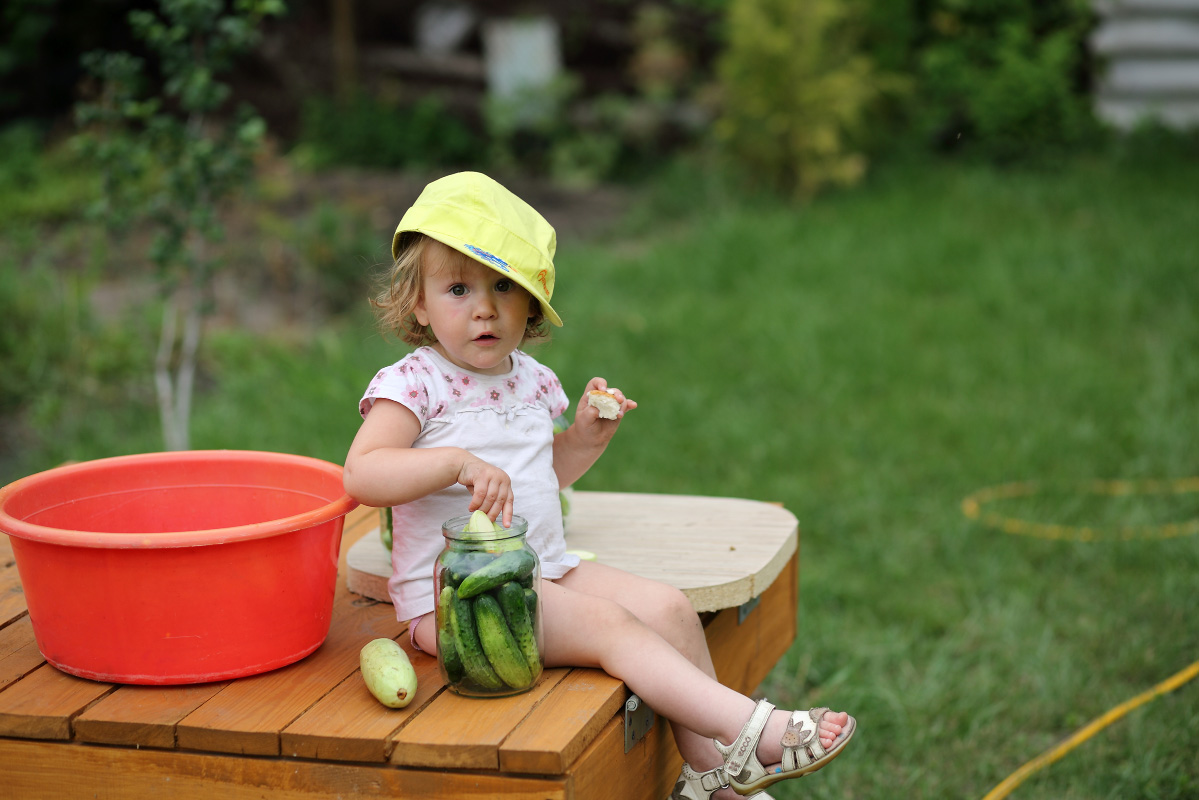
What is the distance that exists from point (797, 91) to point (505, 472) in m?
5.21

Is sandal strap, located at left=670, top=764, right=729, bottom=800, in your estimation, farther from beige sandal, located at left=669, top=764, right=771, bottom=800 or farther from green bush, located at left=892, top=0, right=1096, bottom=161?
green bush, located at left=892, top=0, right=1096, bottom=161

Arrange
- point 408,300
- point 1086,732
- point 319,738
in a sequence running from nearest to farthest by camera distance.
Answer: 1. point 319,738
2. point 408,300
3. point 1086,732

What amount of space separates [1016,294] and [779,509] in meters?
3.21

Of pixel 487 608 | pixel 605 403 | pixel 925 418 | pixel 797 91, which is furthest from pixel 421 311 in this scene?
pixel 797 91

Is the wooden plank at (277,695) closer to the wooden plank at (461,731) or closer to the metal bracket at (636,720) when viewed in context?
the wooden plank at (461,731)

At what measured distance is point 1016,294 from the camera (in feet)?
17.3

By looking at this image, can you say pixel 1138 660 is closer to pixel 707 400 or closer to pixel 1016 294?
pixel 707 400

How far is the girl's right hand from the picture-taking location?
1685 millimetres

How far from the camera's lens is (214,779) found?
5.40ft

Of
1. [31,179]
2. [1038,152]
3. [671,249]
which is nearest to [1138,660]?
[671,249]

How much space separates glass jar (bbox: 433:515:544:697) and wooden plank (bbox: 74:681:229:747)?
39cm

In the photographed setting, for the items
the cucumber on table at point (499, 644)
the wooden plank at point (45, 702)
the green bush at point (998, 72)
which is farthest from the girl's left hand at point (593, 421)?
the green bush at point (998, 72)

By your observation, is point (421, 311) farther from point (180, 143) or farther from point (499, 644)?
point (180, 143)

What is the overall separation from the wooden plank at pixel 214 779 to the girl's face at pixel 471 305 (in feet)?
2.20
